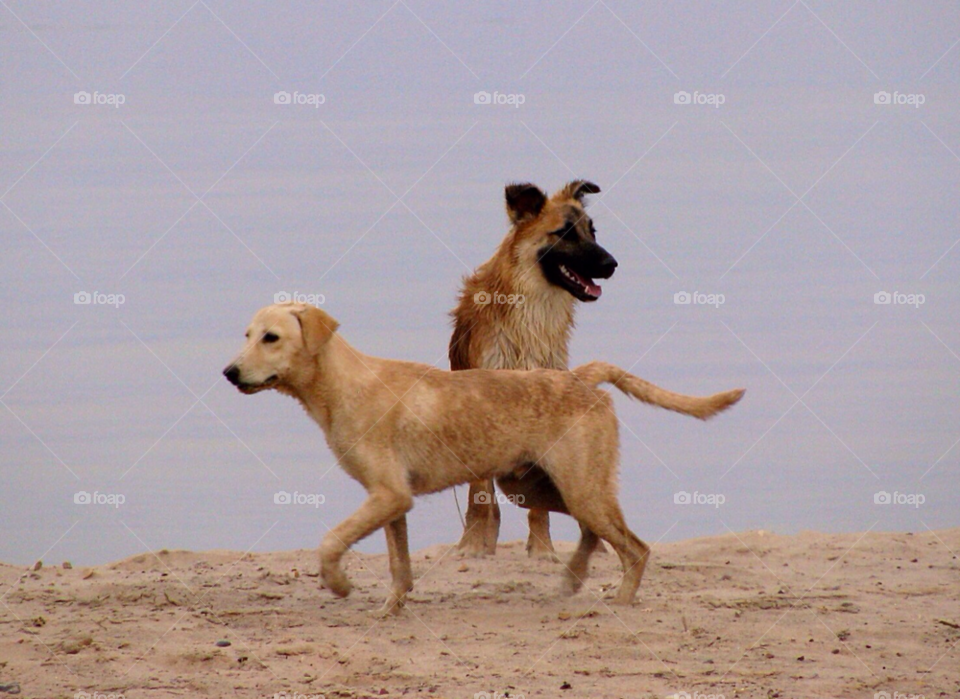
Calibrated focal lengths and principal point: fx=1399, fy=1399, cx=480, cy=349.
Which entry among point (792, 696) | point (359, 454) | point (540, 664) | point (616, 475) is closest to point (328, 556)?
point (359, 454)

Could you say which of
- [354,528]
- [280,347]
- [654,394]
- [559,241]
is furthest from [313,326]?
[559,241]

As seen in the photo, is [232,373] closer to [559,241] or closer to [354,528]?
[354,528]

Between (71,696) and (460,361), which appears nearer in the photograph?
(71,696)

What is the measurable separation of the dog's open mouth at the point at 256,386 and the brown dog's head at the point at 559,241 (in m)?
3.53

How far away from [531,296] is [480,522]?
2027 millimetres

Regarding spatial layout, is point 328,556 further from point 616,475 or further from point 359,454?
point 616,475

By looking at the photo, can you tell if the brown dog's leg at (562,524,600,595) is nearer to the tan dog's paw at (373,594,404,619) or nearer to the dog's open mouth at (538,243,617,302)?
the tan dog's paw at (373,594,404,619)

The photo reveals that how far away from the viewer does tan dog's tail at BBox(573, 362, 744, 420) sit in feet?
33.0

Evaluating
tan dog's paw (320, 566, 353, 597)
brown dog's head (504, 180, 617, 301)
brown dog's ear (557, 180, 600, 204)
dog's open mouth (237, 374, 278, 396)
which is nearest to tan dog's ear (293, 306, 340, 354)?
dog's open mouth (237, 374, 278, 396)

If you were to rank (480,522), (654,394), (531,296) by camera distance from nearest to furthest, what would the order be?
(654,394) < (480,522) < (531,296)

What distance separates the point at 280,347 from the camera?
31.0 feet

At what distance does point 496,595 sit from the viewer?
34.8ft

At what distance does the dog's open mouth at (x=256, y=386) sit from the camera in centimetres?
943

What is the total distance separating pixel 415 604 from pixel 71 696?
2953 mm
